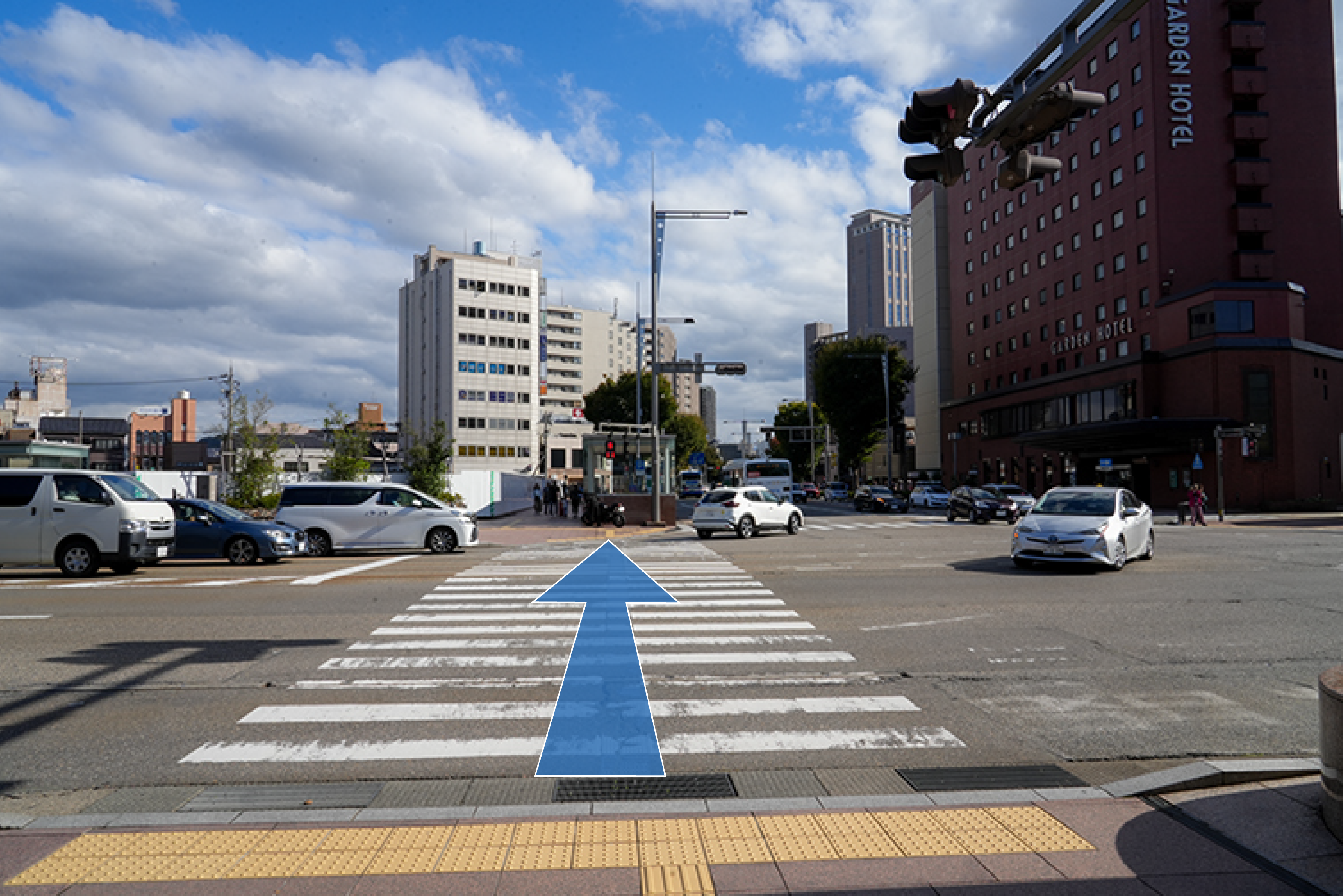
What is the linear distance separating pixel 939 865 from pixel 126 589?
1433 cm

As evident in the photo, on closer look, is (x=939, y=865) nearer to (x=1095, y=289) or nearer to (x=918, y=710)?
(x=918, y=710)

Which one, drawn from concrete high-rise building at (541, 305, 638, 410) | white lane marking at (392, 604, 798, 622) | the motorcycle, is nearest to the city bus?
the motorcycle

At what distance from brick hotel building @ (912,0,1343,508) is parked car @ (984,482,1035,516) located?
26.3 feet

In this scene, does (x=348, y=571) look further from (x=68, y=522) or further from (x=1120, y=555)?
(x=1120, y=555)

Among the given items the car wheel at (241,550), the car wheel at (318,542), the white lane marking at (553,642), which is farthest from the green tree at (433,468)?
the white lane marking at (553,642)

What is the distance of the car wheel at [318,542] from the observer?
846 inches

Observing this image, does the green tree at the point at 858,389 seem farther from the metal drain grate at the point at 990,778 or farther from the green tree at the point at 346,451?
the metal drain grate at the point at 990,778

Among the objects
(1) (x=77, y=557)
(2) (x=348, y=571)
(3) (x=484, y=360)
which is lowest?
(2) (x=348, y=571)

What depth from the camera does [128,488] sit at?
1650 centimetres

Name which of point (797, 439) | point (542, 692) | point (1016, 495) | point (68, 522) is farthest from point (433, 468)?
point (797, 439)

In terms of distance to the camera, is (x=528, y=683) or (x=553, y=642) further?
(x=553, y=642)

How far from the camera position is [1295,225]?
47656mm

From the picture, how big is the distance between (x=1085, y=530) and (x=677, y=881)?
13955 millimetres

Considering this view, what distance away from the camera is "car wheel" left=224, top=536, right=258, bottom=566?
746 inches
